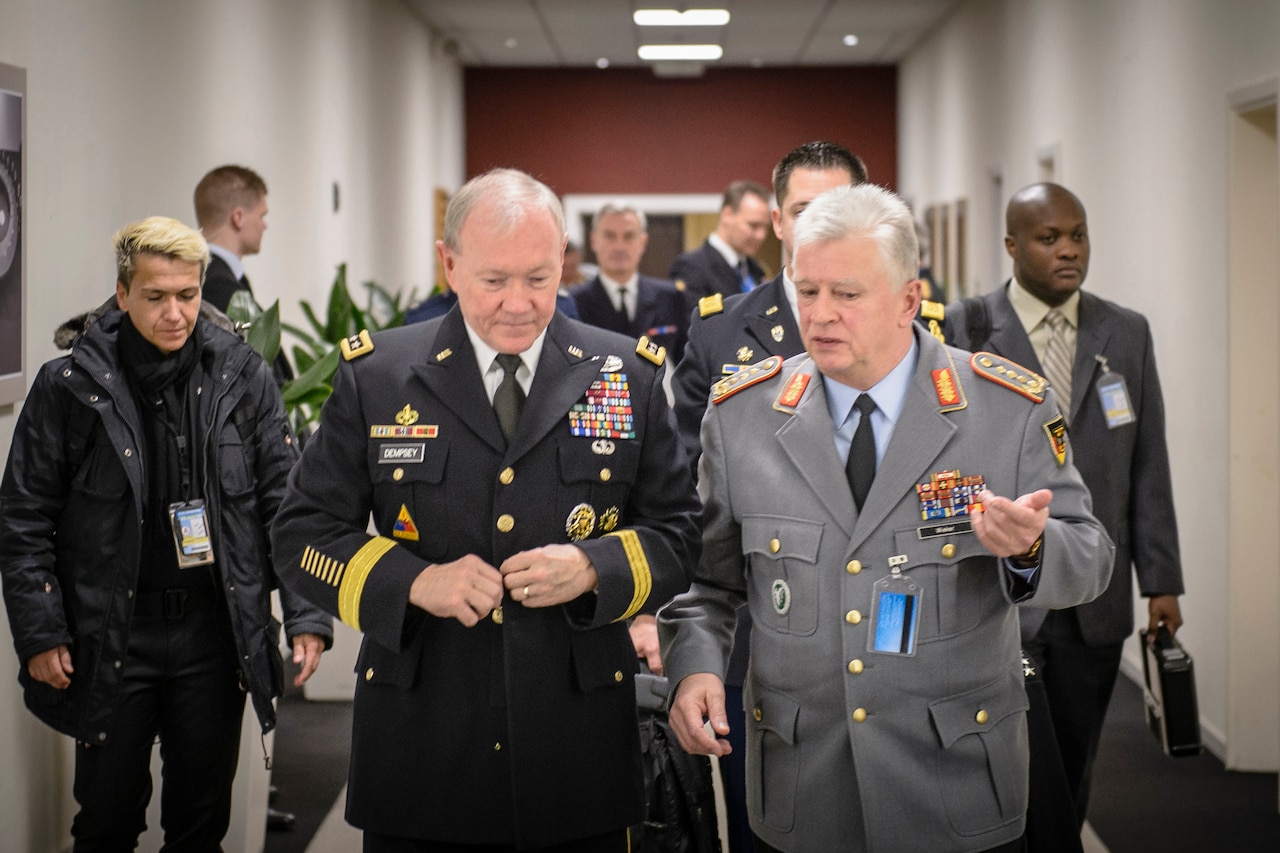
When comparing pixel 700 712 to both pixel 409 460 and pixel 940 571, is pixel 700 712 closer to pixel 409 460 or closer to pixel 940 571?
pixel 940 571

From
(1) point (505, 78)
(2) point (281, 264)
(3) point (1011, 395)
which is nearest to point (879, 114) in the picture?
(1) point (505, 78)

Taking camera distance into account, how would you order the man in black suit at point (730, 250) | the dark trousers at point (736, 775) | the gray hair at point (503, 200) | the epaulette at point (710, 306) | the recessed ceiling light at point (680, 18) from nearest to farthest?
the gray hair at point (503, 200)
the dark trousers at point (736, 775)
the epaulette at point (710, 306)
the man in black suit at point (730, 250)
the recessed ceiling light at point (680, 18)

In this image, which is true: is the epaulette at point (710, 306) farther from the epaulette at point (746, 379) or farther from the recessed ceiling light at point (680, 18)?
the recessed ceiling light at point (680, 18)

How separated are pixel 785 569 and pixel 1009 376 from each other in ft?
1.38

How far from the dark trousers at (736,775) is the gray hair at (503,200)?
3.84ft

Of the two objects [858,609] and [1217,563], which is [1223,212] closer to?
[1217,563]

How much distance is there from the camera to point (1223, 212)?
4.75 meters

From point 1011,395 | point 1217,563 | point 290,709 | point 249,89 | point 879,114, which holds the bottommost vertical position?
point 290,709

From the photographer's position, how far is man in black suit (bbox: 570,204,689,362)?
21.0 ft

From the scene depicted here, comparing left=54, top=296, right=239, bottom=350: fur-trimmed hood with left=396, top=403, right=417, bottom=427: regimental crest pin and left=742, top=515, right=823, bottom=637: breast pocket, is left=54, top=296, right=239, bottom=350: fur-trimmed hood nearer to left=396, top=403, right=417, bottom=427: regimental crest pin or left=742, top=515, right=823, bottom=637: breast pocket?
left=396, top=403, right=417, bottom=427: regimental crest pin

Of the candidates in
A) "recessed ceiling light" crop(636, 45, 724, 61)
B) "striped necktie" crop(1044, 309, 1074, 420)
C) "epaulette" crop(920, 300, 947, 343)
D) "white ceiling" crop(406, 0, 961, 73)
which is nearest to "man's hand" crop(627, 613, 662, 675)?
"epaulette" crop(920, 300, 947, 343)

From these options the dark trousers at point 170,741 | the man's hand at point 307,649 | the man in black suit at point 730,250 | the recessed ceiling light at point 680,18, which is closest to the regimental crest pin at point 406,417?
the man's hand at point 307,649

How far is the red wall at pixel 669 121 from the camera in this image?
13336mm

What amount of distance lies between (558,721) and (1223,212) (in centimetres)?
360
